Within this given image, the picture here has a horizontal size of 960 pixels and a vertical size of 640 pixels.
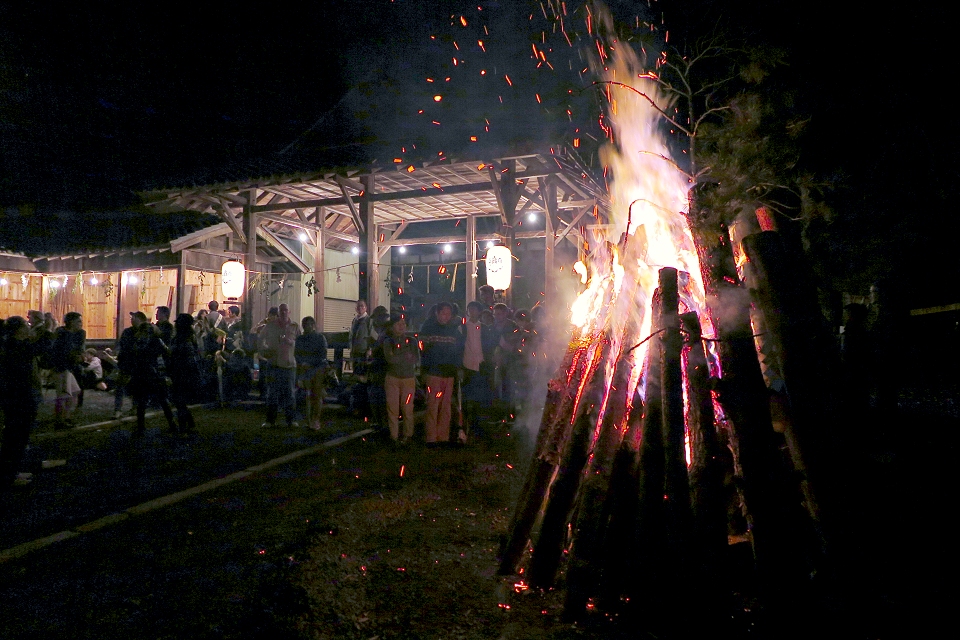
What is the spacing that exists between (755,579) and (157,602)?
11.6ft

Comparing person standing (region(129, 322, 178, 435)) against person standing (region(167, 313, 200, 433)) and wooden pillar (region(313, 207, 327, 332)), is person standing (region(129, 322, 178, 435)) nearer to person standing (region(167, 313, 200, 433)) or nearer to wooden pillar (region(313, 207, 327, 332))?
person standing (region(167, 313, 200, 433))

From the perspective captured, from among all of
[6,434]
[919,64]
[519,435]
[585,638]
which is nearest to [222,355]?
[6,434]

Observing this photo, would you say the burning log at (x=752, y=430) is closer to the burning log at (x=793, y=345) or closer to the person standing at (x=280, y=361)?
the burning log at (x=793, y=345)

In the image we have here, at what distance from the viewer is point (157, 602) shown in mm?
3434

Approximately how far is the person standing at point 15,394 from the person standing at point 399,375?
163 inches

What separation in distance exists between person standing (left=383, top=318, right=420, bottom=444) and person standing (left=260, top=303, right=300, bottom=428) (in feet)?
6.62

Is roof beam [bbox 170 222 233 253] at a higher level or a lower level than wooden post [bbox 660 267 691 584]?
higher

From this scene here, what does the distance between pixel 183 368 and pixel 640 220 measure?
24.4ft

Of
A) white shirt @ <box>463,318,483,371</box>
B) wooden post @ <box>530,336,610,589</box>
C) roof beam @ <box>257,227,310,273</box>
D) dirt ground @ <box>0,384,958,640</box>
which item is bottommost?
dirt ground @ <box>0,384,958,640</box>

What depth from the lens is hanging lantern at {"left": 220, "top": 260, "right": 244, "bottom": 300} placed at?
544 inches

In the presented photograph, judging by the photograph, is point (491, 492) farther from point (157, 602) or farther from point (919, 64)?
point (919, 64)

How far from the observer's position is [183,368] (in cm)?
883

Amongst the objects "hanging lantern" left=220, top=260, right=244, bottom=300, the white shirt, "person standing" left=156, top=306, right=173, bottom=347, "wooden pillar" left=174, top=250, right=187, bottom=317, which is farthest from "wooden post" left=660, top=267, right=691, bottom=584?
"wooden pillar" left=174, top=250, right=187, bottom=317

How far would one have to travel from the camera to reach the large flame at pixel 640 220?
4.23 meters
